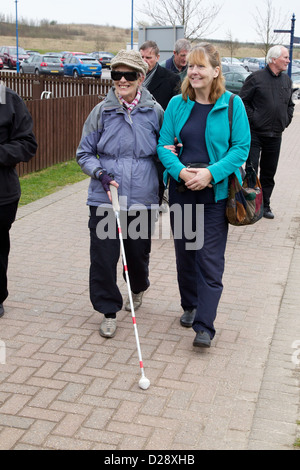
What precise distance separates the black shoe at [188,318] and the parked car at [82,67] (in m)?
40.5

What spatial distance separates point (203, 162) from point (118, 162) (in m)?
0.60

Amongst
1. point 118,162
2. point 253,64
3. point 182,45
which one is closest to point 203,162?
→ point 118,162

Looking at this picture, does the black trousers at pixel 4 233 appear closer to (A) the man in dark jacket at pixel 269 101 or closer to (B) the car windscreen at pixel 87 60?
(A) the man in dark jacket at pixel 269 101

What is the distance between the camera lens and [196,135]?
4402 millimetres

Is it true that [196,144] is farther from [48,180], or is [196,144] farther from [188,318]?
[48,180]

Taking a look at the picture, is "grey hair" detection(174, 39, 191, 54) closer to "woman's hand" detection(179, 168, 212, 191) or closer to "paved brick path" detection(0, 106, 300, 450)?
"paved brick path" detection(0, 106, 300, 450)

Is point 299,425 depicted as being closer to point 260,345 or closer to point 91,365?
point 260,345

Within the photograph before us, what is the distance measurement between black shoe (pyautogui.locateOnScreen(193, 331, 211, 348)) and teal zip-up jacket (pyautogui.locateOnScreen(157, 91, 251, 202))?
93 cm

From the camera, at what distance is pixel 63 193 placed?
32.0 feet

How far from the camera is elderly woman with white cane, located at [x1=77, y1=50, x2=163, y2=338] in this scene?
4.54m

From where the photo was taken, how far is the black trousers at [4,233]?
15.8ft

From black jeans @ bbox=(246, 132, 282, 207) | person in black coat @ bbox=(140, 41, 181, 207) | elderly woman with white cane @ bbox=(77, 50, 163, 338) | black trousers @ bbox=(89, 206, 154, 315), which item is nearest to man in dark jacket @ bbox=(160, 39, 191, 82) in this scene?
person in black coat @ bbox=(140, 41, 181, 207)

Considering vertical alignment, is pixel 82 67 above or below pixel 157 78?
below

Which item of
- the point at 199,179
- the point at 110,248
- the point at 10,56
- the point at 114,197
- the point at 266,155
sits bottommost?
the point at 110,248
